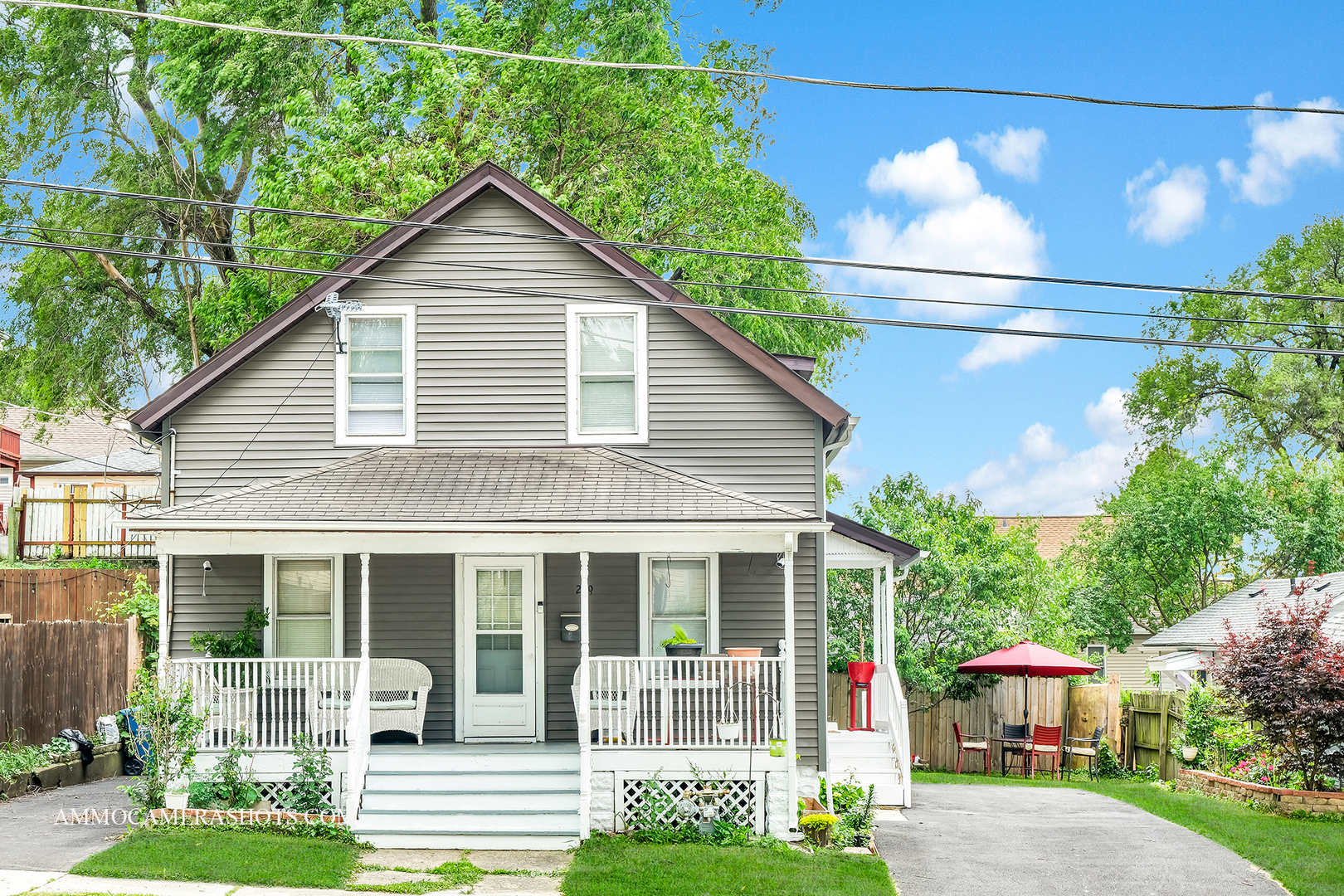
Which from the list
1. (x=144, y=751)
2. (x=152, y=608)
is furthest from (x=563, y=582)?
(x=152, y=608)

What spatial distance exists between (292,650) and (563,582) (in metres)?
3.19

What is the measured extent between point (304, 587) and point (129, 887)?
183 inches

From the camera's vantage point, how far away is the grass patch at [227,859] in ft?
33.9

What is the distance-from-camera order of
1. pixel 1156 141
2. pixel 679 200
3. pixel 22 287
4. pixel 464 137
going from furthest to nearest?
pixel 1156 141 < pixel 22 287 < pixel 679 200 < pixel 464 137

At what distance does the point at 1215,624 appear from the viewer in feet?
91.4

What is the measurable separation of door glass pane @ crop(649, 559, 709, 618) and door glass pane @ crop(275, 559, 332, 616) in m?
3.74

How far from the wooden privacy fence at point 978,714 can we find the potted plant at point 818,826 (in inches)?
443

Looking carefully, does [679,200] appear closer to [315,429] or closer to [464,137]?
[464,137]

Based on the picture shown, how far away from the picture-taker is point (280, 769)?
41.2ft

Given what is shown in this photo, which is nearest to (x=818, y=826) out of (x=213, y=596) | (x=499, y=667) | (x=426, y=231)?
(x=499, y=667)

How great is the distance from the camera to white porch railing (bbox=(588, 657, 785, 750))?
492 inches

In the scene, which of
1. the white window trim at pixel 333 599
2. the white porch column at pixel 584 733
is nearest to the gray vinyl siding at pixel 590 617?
the white porch column at pixel 584 733

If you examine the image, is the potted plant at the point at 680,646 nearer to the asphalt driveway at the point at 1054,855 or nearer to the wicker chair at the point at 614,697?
the wicker chair at the point at 614,697

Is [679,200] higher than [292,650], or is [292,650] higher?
[679,200]
